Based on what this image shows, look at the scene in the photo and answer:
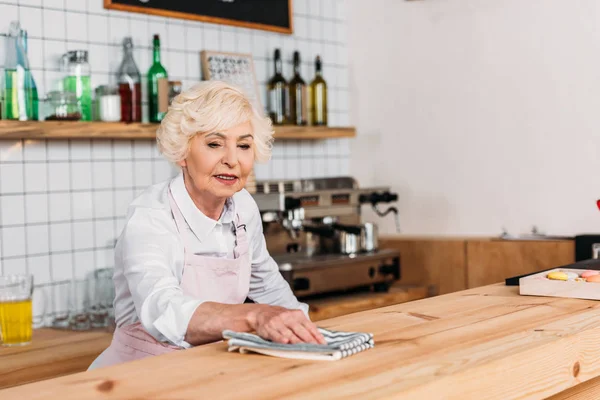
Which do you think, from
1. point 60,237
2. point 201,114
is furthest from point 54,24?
point 201,114

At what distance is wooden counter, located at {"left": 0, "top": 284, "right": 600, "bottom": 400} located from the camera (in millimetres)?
1256

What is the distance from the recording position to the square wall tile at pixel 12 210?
3.08m

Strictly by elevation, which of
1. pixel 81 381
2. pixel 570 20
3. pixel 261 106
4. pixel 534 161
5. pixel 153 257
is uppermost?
pixel 570 20

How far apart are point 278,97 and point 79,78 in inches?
42.3

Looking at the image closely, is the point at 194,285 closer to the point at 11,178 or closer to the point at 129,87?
the point at 11,178

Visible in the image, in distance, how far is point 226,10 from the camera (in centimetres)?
384

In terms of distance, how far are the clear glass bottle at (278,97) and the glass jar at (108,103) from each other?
0.90 m

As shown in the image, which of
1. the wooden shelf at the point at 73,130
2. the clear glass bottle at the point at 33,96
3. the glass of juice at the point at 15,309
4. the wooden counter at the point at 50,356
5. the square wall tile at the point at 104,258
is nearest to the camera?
the wooden counter at the point at 50,356

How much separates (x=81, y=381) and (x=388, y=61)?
3178 mm

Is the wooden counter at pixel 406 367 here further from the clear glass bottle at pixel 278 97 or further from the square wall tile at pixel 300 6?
the square wall tile at pixel 300 6

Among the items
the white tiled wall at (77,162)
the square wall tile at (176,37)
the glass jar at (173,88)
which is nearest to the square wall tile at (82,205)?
the white tiled wall at (77,162)

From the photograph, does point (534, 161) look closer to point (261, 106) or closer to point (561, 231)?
point (561, 231)

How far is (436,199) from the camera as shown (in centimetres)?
405

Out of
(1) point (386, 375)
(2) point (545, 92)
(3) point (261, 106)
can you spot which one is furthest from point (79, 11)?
(1) point (386, 375)
